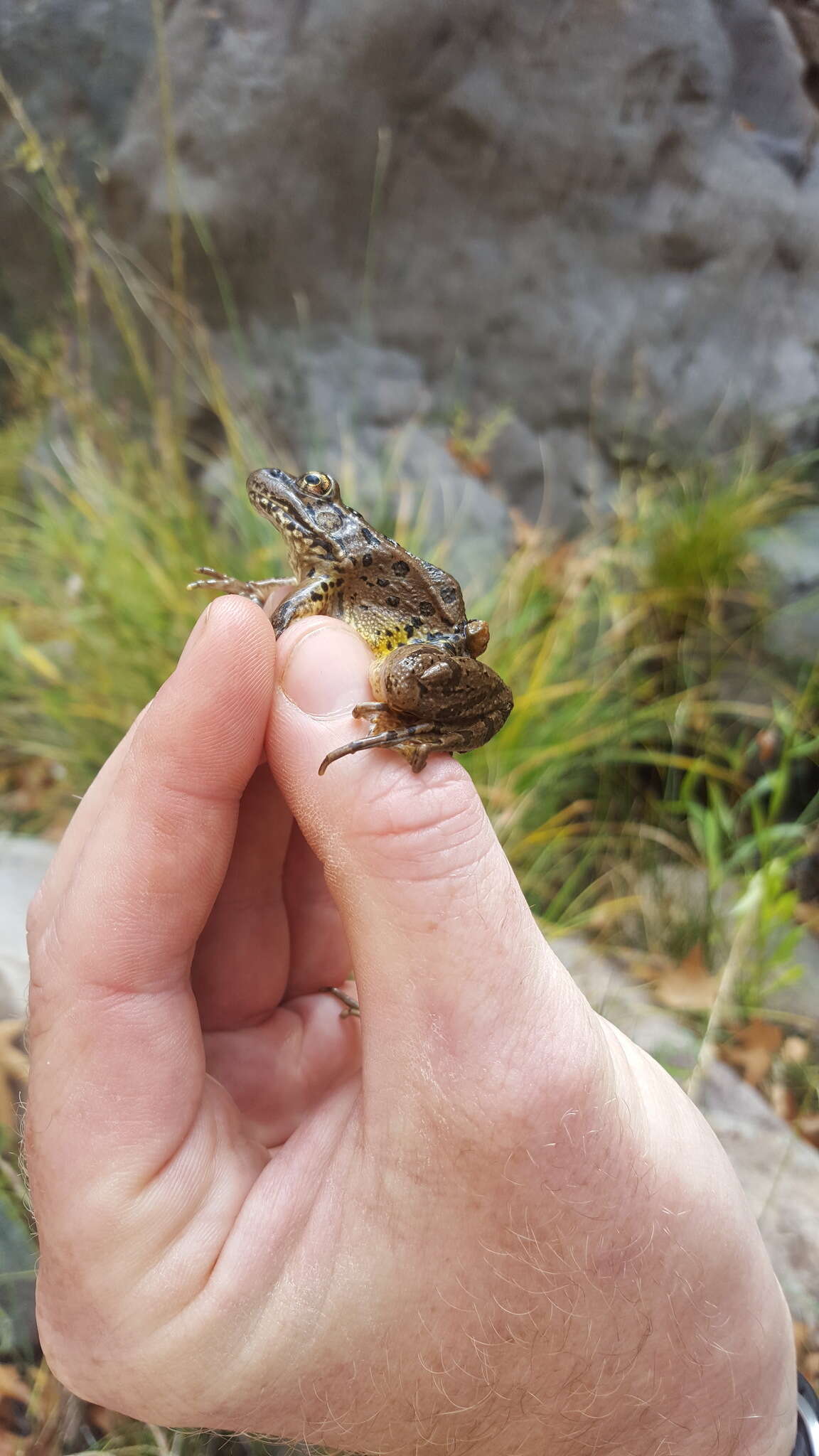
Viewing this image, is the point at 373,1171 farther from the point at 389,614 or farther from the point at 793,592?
the point at 793,592

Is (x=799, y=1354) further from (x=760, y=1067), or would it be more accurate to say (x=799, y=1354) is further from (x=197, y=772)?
(x=197, y=772)

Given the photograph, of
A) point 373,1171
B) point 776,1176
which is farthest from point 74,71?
point 776,1176

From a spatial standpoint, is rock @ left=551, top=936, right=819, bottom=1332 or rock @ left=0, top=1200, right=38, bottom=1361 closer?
rock @ left=0, top=1200, right=38, bottom=1361

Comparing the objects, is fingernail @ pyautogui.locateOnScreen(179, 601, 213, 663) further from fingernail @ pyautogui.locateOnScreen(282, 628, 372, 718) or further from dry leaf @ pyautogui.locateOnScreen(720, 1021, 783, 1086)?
dry leaf @ pyautogui.locateOnScreen(720, 1021, 783, 1086)

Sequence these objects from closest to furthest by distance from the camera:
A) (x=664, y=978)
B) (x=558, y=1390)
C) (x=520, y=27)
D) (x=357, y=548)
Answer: (x=558, y=1390) → (x=357, y=548) → (x=664, y=978) → (x=520, y=27)

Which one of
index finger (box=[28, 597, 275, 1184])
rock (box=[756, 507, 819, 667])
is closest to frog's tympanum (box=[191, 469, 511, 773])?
index finger (box=[28, 597, 275, 1184])

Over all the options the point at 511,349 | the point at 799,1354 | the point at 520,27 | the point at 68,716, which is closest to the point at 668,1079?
the point at 799,1354
